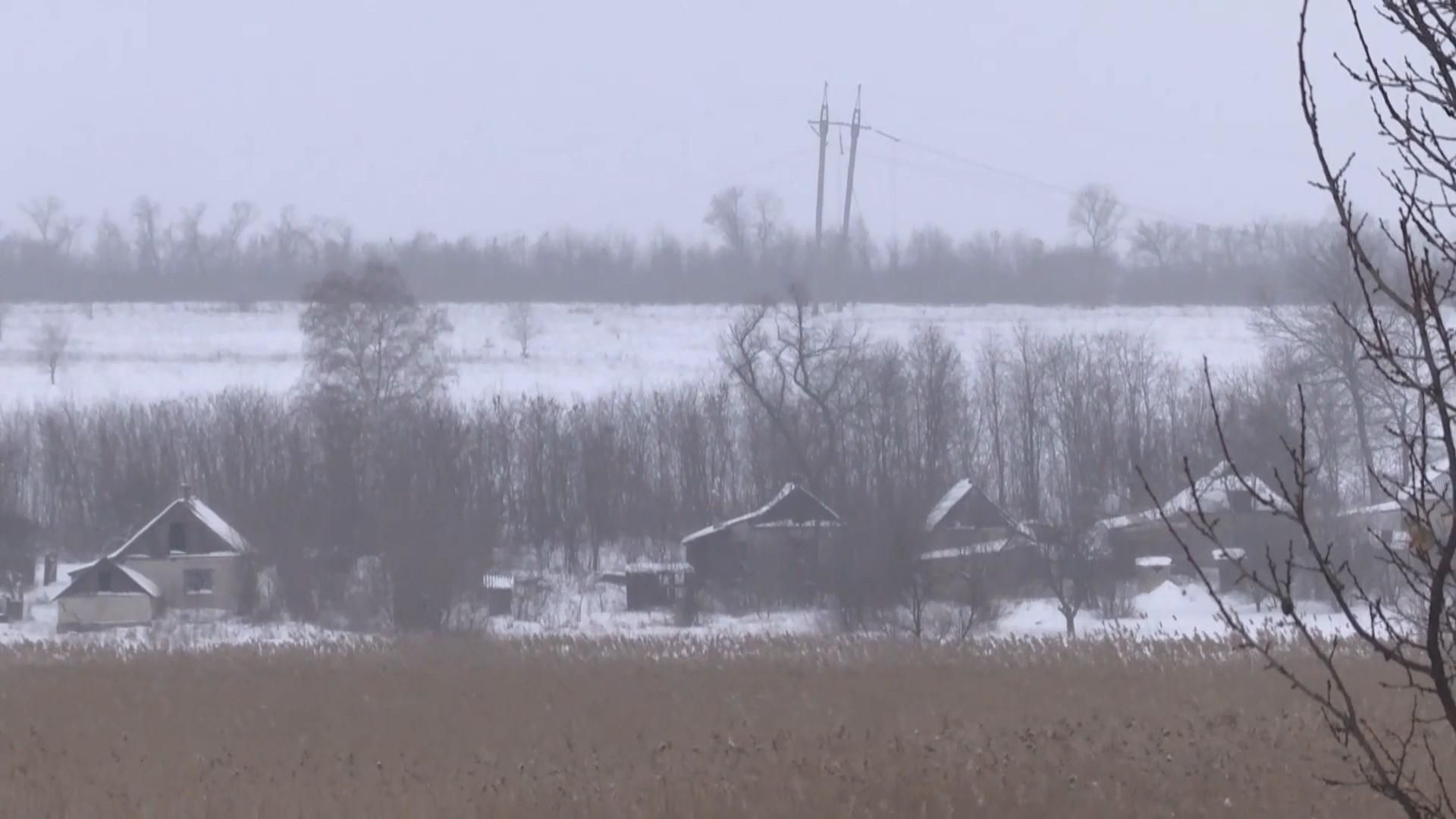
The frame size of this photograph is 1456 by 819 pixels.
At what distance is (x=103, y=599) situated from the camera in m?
39.5

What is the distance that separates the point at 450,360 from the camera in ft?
231

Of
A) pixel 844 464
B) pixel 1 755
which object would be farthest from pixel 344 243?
pixel 1 755

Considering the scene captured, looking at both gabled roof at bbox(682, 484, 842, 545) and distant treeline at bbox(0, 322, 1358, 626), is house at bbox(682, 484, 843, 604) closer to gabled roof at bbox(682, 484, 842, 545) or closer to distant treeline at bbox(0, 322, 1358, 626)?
gabled roof at bbox(682, 484, 842, 545)

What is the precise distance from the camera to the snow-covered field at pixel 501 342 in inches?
2576

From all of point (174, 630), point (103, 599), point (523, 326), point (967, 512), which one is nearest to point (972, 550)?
point (967, 512)

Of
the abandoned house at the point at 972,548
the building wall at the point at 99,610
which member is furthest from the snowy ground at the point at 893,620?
the building wall at the point at 99,610

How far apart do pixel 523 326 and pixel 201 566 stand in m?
33.7

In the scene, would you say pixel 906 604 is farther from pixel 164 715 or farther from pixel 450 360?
pixel 450 360

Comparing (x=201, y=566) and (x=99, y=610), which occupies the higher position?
(x=201, y=566)

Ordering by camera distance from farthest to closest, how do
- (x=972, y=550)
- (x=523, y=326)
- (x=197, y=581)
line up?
1. (x=523, y=326)
2. (x=197, y=581)
3. (x=972, y=550)

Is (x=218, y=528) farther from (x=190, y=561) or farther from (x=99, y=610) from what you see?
(x=99, y=610)

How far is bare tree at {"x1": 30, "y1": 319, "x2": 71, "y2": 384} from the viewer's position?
69.4 metres

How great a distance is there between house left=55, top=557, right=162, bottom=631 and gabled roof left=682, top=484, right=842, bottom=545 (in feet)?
46.0

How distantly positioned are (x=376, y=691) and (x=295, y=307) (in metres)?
68.4
